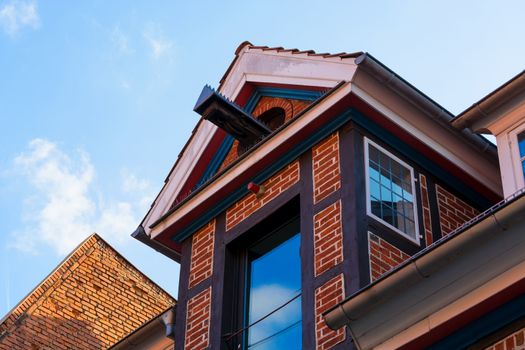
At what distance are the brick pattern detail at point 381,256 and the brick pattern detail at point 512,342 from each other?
6.84 ft

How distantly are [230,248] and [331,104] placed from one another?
6.29 feet

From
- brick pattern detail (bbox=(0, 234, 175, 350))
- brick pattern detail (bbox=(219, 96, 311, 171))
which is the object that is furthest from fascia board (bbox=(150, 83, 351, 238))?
brick pattern detail (bbox=(0, 234, 175, 350))

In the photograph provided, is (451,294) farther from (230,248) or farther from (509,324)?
(230,248)

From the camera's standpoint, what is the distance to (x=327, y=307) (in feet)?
32.9

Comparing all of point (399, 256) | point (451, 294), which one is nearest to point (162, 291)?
point (399, 256)

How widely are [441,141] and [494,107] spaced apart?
2.21ft

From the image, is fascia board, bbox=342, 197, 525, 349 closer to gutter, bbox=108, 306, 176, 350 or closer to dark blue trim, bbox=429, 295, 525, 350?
dark blue trim, bbox=429, 295, 525, 350

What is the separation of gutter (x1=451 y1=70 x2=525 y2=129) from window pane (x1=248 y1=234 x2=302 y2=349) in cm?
203

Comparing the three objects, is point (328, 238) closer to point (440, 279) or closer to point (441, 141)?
point (441, 141)

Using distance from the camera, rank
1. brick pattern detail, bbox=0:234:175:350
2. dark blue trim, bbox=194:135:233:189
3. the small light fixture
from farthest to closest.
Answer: brick pattern detail, bbox=0:234:175:350
dark blue trim, bbox=194:135:233:189
the small light fixture

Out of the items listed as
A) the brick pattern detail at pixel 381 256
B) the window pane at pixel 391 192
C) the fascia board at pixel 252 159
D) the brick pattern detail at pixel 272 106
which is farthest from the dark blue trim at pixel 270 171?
the brick pattern detail at pixel 381 256

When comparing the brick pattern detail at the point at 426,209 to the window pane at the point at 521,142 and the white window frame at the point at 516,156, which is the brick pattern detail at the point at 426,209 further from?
the window pane at the point at 521,142

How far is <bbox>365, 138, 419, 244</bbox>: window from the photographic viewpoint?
10.8m

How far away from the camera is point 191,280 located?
12.1 metres
